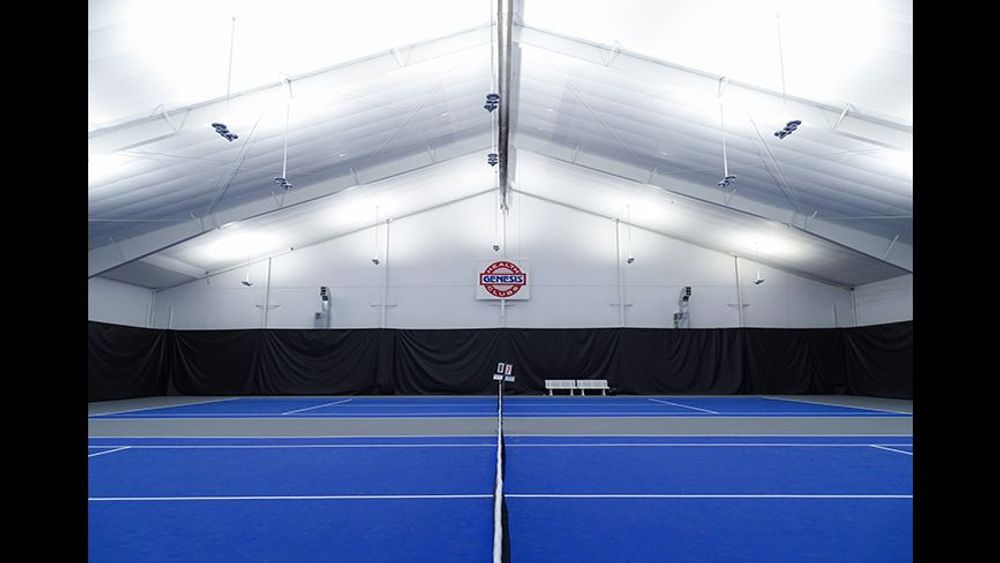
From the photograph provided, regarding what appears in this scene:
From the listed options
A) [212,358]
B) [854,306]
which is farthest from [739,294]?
[212,358]

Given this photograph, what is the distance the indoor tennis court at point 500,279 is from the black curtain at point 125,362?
0.37 ft

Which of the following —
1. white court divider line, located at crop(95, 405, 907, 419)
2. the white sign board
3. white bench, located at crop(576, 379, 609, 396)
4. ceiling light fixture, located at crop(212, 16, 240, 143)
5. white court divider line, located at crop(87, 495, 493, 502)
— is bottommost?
white bench, located at crop(576, 379, 609, 396)

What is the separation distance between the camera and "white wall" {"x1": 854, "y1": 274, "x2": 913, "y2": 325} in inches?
701

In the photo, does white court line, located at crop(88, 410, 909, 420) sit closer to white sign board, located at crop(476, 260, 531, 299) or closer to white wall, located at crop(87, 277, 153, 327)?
white wall, located at crop(87, 277, 153, 327)

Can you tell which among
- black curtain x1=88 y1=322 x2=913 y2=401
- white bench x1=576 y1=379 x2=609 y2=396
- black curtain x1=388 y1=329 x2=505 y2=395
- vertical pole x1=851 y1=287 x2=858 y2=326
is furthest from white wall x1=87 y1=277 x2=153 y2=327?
vertical pole x1=851 y1=287 x2=858 y2=326

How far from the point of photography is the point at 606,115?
14.0m

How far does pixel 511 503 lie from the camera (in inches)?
167

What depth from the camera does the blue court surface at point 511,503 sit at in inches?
129

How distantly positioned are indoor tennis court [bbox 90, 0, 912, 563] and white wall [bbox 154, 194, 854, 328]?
0.10m

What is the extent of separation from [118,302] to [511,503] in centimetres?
1844

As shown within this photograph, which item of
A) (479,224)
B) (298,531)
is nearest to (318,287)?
(479,224)

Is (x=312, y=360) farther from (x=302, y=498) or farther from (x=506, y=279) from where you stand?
(x=302, y=498)
